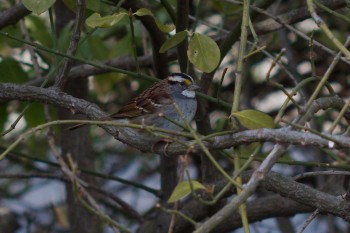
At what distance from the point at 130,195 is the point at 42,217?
3.04ft

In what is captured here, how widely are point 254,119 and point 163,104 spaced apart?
179 cm

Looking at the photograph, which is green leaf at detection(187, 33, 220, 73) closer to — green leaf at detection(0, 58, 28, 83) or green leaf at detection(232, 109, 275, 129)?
green leaf at detection(232, 109, 275, 129)

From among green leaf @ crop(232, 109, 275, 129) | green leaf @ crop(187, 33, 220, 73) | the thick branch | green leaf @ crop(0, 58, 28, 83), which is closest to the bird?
green leaf @ crop(0, 58, 28, 83)

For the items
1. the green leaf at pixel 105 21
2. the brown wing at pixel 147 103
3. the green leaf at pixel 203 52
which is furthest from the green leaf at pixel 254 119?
Answer: the brown wing at pixel 147 103

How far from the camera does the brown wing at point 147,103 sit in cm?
411

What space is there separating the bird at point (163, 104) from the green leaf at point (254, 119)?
140 cm

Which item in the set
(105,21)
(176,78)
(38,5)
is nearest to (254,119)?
(105,21)

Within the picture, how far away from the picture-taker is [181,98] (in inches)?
163

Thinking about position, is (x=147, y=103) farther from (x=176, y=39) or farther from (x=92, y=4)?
(x=176, y=39)

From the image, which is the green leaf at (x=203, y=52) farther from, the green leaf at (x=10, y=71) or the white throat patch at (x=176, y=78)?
the green leaf at (x=10, y=71)

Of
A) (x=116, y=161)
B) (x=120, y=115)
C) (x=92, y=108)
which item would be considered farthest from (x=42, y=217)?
(x=92, y=108)

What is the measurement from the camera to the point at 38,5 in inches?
107

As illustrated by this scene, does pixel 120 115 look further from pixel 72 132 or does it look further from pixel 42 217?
pixel 42 217

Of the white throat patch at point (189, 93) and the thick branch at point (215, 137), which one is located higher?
the thick branch at point (215, 137)
